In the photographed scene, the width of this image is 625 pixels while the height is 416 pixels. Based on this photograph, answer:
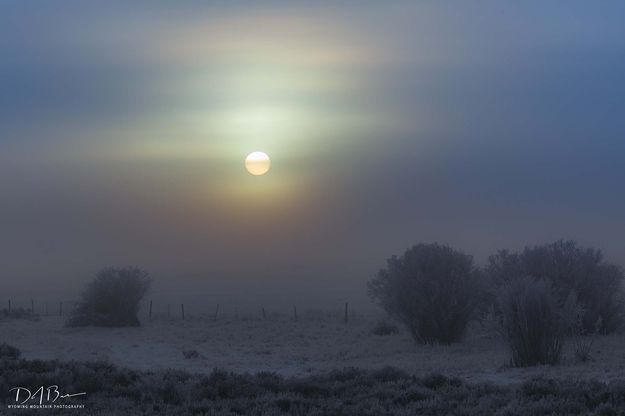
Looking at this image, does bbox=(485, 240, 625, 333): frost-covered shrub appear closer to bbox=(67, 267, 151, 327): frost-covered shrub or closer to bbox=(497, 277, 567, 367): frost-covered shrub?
bbox=(497, 277, 567, 367): frost-covered shrub

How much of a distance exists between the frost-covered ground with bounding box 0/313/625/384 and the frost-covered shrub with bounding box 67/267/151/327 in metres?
1.28

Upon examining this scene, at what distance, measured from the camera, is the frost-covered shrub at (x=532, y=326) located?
26.4 meters

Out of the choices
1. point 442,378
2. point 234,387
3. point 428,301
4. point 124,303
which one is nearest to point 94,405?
point 234,387

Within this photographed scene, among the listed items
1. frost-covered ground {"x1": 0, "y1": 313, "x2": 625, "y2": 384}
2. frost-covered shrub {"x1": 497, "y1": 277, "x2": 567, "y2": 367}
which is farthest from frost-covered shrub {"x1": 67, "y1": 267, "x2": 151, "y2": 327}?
frost-covered shrub {"x1": 497, "y1": 277, "x2": 567, "y2": 367}

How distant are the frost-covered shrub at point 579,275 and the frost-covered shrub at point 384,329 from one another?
6764 mm

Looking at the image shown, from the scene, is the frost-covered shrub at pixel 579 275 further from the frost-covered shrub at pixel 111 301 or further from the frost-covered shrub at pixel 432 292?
the frost-covered shrub at pixel 111 301

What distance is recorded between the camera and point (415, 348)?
35.9m

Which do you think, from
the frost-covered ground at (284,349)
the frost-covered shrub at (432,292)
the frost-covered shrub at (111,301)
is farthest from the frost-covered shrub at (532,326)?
the frost-covered shrub at (111,301)

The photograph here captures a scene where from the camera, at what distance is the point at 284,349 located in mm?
36781

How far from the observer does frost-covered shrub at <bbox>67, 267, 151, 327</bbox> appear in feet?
164
